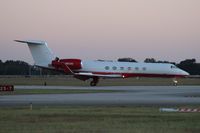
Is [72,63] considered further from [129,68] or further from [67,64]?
[129,68]

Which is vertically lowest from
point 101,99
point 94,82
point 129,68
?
point 101,99

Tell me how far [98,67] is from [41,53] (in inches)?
307

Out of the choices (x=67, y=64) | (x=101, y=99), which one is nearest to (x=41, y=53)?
(x=67, y=64)

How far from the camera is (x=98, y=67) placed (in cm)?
7194

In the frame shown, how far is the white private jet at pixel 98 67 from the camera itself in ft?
233

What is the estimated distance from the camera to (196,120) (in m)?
20.7

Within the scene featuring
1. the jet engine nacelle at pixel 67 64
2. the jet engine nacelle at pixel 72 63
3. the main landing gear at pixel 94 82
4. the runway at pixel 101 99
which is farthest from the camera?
the jet engine nacelle at pixel 72 63

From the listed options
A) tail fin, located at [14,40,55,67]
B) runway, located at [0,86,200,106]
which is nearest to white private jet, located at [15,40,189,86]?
tail fin, located at [14,40,55,67]

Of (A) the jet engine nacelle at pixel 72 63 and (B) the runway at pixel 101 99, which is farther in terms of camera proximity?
(A) the jet engine nacelle at pixel 72 63

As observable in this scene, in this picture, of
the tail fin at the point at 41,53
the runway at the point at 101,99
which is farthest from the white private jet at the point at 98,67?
the runway at the point at 101,99

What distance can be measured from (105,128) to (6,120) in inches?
174

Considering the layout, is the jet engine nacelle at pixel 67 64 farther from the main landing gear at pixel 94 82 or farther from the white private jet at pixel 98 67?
the main landing gear at pixel 94 82

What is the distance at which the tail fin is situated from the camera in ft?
242

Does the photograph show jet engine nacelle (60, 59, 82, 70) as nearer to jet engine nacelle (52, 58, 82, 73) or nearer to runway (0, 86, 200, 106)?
jet engine nacelle (52, 58, 82, 73)
